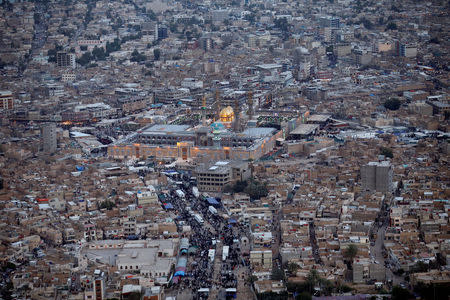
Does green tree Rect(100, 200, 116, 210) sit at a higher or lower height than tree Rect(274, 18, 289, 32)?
lower

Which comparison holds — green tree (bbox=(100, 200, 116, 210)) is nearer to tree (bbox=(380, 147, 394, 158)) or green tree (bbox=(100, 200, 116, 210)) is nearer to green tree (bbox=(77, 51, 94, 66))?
tree (bbox=(380, 147, 394, 158))

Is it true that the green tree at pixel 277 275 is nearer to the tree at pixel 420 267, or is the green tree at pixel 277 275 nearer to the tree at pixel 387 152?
the tree at pixel 420 267

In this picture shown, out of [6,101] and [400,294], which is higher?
[400,294]

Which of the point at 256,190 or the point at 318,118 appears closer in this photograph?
the point at 256,190

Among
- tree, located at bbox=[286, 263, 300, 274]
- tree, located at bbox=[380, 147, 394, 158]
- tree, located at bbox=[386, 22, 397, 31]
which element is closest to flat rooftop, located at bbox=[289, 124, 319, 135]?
tree, located at bbox=[380, 147, 394, 158]

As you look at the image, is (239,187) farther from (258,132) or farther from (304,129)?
(304,129)

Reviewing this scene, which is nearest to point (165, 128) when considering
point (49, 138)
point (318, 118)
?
point (49, 138)

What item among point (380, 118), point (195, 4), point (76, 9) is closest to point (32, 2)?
point (76, 9)

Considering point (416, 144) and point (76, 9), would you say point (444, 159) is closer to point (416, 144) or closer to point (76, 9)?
point (416, 144)

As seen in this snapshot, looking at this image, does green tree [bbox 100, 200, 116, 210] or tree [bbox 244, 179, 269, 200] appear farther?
tree [bbox 244, 179, 269, 200]
